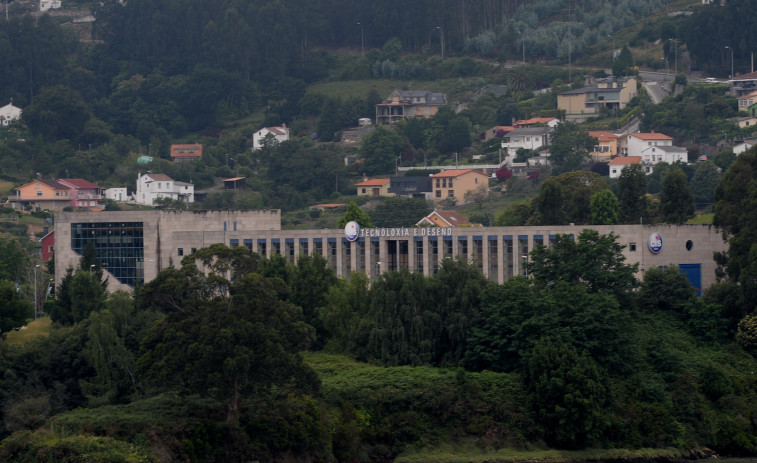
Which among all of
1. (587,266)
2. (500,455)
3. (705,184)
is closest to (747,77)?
(705,184)

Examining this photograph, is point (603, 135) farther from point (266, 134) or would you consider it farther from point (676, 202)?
point (676, 202)

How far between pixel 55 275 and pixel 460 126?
3378 inches

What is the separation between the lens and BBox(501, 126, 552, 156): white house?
160 meters

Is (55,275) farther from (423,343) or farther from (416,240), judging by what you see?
(423,343)

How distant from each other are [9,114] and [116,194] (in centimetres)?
4031

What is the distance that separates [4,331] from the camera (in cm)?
7256

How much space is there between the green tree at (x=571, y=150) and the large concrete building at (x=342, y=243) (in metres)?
59.5

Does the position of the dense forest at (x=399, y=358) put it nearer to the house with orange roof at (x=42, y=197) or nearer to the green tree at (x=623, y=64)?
the house with orange roof at (x=42, y=197)

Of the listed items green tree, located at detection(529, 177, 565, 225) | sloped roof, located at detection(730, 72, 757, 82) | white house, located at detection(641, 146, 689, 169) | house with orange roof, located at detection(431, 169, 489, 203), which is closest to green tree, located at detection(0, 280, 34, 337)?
green tree, located at detection(529, 177, 565, 225)

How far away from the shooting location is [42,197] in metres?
146

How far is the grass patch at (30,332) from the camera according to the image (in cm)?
7519

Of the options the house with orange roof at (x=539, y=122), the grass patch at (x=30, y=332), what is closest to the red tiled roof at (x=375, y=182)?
the house with orange roof at (x=539, y=122)

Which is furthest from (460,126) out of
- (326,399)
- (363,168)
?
(326,399)

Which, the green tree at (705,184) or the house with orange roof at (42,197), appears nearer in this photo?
the green tree at (705,184)
